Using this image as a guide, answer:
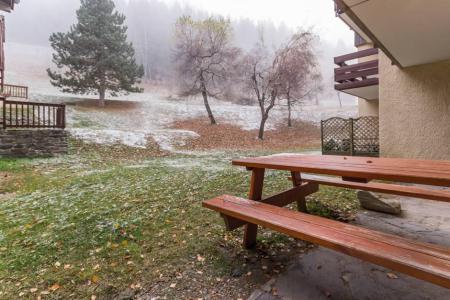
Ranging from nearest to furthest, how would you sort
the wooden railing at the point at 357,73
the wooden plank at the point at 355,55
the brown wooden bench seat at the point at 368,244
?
the brown wooden bench seat at the point at 368,244
the wooden railing at the point at 357,73
the wooden plank at the point at 355,55

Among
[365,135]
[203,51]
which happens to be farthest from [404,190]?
[203,51]

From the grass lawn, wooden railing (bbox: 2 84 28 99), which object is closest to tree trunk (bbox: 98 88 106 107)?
wooden railing (bbox: 2 84 28 99)

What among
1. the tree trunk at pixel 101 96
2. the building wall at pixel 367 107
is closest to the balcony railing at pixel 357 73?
the building wall at pixel 367 107

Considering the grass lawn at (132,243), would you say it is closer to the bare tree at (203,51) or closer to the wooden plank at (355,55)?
the wooden plank at (355,55)

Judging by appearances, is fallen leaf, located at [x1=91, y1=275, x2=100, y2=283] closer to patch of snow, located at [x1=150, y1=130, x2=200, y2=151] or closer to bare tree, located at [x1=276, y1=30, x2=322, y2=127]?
patch of snow, located at [x1=150, y1=130, x2=200, y2=151]

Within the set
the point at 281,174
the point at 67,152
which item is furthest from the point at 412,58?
the point at 67,152

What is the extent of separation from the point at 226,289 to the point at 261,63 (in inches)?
610

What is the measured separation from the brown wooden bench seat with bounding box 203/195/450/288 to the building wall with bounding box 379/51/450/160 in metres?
4.54

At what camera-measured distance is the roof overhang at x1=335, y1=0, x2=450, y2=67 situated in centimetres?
267

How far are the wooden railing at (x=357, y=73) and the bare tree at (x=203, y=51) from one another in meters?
9.28

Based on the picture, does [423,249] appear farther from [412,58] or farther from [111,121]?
[111,121]

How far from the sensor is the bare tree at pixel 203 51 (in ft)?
51.9

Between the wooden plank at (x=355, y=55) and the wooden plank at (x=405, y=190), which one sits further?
the wooden plank at (x=355, y=55)

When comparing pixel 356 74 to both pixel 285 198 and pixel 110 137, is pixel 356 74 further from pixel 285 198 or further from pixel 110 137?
pixel 110 137
